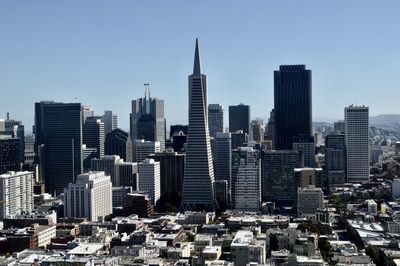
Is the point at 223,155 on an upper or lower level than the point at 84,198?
upper

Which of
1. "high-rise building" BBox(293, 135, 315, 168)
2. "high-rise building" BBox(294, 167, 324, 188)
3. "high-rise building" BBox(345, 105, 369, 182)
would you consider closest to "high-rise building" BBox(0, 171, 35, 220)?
"high-rise building" BBox(294, 167, 324, 188)

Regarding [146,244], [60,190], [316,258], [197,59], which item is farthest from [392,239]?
[60,190]

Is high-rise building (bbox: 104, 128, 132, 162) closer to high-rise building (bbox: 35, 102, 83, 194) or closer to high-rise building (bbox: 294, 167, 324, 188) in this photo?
high-rise building (bbox: 35, 102, 83, 194)

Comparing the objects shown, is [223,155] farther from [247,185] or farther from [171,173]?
[247,185]

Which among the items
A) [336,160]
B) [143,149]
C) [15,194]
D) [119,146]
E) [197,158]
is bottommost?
[15,194]

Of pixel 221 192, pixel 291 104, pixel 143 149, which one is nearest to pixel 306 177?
pixel 221 192

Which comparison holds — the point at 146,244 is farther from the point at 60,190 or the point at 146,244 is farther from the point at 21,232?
the point at 60,190
